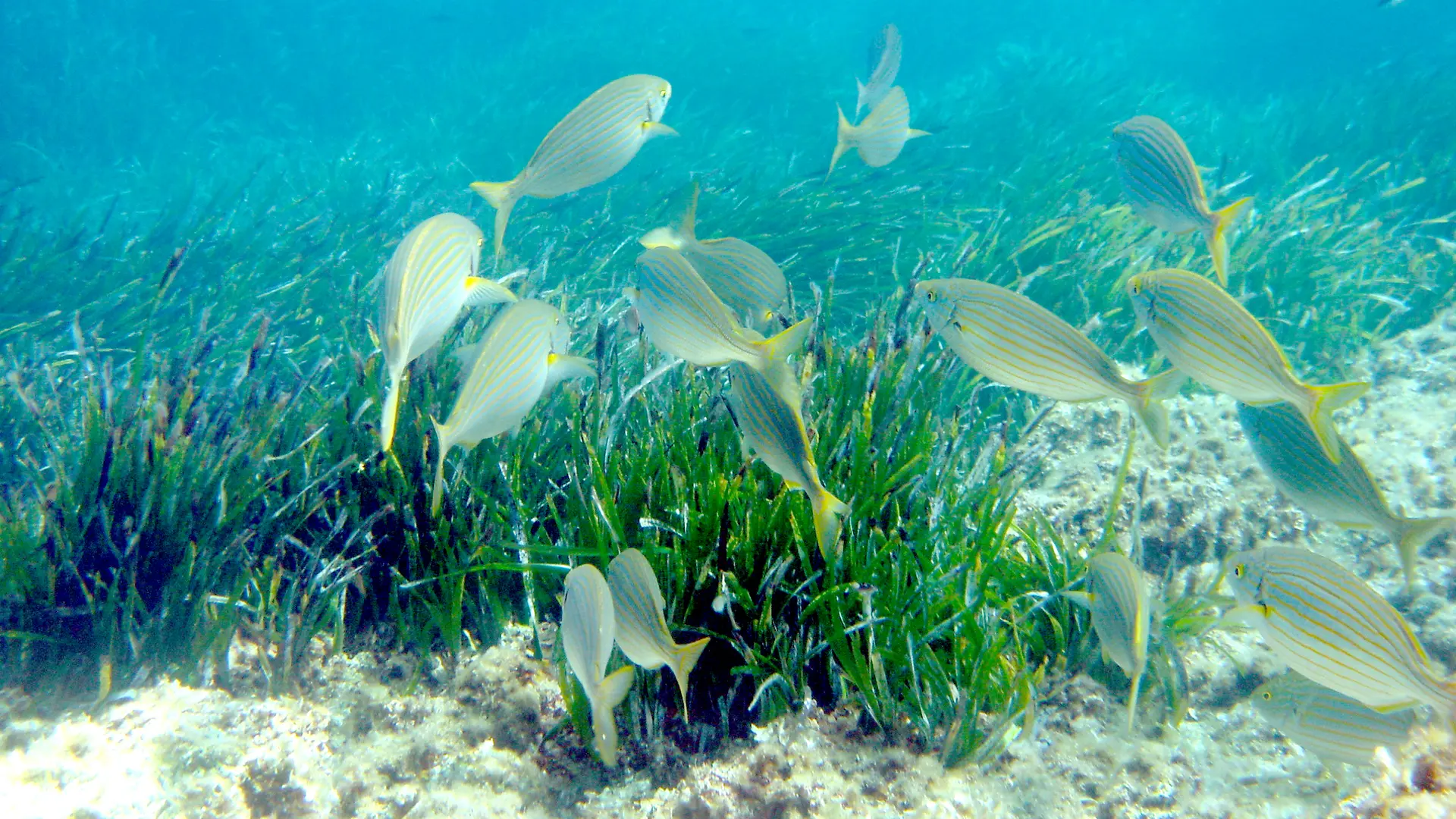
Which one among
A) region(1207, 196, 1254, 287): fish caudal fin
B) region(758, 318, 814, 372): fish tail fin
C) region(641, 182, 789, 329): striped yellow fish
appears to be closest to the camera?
region(758, 318, 814, 372): fish tail fin

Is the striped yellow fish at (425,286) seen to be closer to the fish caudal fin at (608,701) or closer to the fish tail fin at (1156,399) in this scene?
the fish caudal fin at (608,701)

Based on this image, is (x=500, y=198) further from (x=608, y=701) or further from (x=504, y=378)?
(x=608, y=701)

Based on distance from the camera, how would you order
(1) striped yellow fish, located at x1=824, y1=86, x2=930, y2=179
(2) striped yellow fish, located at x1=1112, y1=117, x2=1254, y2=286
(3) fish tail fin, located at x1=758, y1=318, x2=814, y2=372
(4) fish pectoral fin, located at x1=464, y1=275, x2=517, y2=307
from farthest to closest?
(1) striped yellow fish, located at x1=824, y1=86, x2=930, y2=179 → (2) striped yellow fish, located at x1=1112, y1=117, x2=1254, y2=286 → (4) fish pectoral fin, located at x1=464, y1=275, x2=517, y2=307 → (3) fish tail fin, located at x1=758, y1=318, x2=814, y2=372

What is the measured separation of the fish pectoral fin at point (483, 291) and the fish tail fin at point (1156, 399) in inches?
85.3

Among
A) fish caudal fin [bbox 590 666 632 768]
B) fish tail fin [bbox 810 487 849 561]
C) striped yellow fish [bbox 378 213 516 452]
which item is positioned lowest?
fish caudal fin [bbox 590 666 632 768]

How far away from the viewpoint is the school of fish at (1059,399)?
1914 millimetres

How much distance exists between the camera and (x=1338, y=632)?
6.43ft

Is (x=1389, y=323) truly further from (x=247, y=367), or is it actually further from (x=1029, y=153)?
(x=247, y=367)

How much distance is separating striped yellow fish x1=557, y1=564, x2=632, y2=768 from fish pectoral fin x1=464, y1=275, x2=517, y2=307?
113 centimetres

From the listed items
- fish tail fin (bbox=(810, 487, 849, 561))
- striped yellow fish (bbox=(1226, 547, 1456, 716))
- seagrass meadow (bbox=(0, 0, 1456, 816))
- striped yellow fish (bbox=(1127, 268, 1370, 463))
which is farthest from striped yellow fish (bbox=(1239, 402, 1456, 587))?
fish tail fin (bbox=(810, 487, 849, 561))

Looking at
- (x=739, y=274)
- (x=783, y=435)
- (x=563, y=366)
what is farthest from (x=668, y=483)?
(x=739, y=274)

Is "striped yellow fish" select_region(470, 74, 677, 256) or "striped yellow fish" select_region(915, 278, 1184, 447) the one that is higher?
"striped yellow fish" select_region(470, 74, 677, 256)

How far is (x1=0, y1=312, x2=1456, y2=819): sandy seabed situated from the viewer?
85.2 inches

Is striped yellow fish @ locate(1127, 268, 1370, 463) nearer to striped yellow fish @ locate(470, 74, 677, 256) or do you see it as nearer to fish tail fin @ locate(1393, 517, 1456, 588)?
fish tail fin @ locate(1393, 517, 1456, 588)
